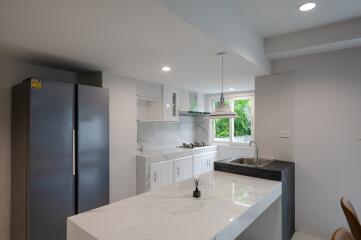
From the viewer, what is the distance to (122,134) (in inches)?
120

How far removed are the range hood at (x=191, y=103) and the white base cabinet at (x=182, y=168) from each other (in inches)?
41.5

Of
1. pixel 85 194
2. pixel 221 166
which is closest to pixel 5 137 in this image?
pixel 85 194

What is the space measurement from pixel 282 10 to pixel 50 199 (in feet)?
9.81

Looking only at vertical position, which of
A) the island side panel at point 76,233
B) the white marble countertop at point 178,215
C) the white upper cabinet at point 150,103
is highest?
the white upper cabinet at point 150,103

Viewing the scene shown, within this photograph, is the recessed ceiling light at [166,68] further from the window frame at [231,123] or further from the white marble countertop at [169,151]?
the window frame at [231,123]

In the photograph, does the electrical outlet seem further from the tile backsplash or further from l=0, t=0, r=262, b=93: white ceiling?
the tile backsplash

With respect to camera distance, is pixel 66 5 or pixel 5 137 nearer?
pixel 66 5

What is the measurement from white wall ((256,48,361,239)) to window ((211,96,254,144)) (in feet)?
6.07

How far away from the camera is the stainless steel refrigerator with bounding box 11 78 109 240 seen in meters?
2.00

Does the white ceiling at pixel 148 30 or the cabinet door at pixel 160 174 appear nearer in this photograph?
the white ceiling at pixel 148 30

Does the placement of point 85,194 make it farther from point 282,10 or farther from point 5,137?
point 282,10

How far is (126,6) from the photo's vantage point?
1.30 meters

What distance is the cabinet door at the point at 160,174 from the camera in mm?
3377

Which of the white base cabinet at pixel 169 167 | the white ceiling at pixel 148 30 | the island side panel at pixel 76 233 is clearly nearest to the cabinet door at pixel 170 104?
the white base cabinet at pixel 169 167
